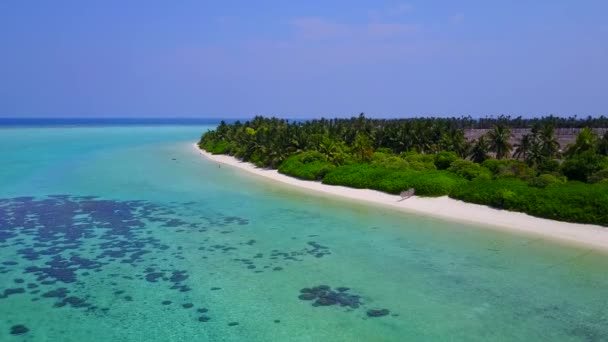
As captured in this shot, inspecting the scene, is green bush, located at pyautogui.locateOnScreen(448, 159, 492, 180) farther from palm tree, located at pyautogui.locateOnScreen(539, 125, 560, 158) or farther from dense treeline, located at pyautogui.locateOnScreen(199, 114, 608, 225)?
palm tree, located at pyautogui.locateOnScreen(539, 125, 560, 158)

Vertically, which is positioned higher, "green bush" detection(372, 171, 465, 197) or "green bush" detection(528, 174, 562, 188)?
"green bush" detection(528, 174, 562, 188)

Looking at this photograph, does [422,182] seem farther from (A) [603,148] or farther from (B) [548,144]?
(B) [548,144]

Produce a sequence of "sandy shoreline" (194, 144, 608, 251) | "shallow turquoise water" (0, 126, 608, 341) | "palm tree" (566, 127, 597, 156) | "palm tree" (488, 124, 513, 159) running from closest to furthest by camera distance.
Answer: "shallow turquoise water" (0, 126, 608, 341)
"sandy shoreline" (194, 144, 608, 251)
"palm tree" (566, 127, 597, 156)
"palm tree" (488, 124, 513, 159)

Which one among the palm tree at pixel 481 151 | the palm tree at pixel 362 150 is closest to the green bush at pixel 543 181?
the palm tree at pixel 481 151

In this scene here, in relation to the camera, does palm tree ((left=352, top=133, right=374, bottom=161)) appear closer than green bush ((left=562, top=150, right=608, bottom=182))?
No

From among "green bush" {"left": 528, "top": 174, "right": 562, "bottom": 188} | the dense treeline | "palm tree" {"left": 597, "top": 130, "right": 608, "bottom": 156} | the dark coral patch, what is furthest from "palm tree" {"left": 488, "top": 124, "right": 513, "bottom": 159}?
the dark coral patch

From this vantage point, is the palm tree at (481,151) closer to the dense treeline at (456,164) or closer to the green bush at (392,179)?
the dense treeline at (456,164)
